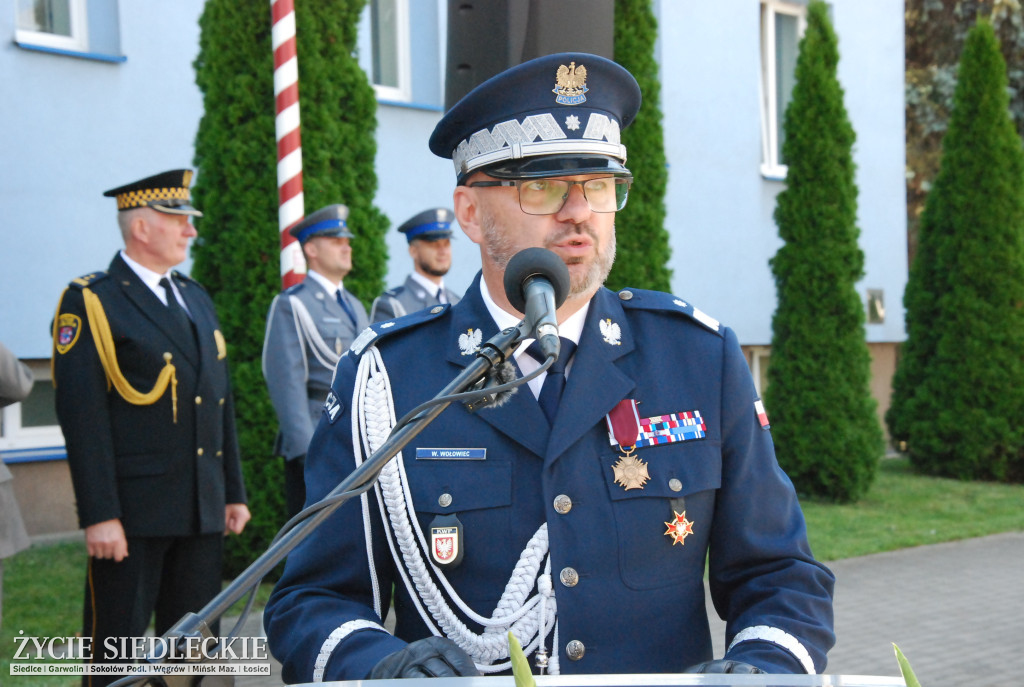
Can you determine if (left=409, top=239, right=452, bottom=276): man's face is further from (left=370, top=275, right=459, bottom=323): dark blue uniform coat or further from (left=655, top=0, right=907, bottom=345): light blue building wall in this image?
(left=655, top=0, right=907, bottom=345): light blue building wall

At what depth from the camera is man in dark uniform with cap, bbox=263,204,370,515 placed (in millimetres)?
5273

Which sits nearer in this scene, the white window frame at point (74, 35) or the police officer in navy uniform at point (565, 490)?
the police officer in navy uniform at point (565, 490)

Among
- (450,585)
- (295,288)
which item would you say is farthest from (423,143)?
(450,585)

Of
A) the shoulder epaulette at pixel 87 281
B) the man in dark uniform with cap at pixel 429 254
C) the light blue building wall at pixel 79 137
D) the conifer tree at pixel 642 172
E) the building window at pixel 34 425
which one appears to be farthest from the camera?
the conifer tree at pixel 642 172

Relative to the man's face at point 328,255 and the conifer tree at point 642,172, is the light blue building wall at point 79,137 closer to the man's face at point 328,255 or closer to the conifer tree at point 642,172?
the man's face at point 328,255

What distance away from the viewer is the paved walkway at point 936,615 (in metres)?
5.11

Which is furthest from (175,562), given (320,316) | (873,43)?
(873,43)

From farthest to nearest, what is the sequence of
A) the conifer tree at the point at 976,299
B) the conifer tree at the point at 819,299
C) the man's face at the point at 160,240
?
the conifer tree at the point at 976,299 → the conifer tree at the point at 819,299 → the man's face at the point at 160,240

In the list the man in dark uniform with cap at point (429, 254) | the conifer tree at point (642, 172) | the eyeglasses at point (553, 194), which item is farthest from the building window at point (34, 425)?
the eyeglasses at point (553, 194)

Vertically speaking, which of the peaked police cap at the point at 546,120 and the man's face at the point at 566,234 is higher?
the peaked police cap at the point at 546,120

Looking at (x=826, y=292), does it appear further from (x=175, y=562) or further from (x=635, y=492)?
(x=635, y=492)

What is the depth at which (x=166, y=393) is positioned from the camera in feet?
14.1

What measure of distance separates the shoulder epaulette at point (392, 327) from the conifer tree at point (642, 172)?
6064 mm

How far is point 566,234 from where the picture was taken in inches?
81.0
